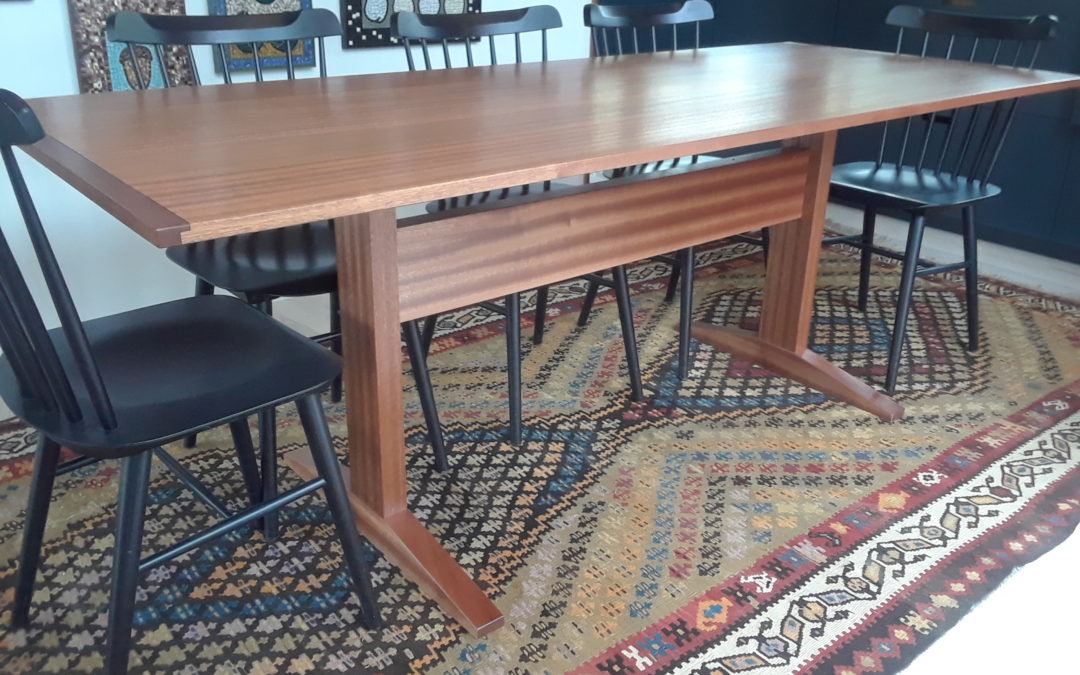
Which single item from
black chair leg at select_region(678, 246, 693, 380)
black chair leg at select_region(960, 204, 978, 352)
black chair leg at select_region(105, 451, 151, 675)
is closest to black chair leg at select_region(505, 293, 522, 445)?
black chair leg at select_region(678, 246, 693, 380)

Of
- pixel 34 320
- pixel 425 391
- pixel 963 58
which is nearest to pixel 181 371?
pixel 34 320

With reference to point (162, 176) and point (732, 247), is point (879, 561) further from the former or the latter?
point (732, 247)

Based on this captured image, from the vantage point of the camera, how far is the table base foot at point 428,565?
1.45 metres

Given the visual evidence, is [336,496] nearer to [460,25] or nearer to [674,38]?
[460,25]

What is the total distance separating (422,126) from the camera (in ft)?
4.72

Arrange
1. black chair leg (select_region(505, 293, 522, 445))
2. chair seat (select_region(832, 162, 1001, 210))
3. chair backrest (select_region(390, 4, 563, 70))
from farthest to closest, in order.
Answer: chair seat (select_region(832, 162, 1001, 210)) < chair backrest (select_region(390, 4, 563, 70)) < black chair leg (select_region(505, 293, 522, 445))

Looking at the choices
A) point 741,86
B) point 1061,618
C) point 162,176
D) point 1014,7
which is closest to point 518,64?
point 741,86

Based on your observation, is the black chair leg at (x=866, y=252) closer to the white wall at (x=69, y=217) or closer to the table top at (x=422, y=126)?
the table top at (x=422, y=126)

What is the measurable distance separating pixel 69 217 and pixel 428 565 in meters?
1.50

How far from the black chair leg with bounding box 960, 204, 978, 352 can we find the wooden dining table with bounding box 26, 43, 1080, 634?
1.24 feet

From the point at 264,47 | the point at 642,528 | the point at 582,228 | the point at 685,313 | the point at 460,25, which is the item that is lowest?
the point at 642,528

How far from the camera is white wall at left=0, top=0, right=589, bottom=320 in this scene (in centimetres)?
216

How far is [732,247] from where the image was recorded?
3344 mm

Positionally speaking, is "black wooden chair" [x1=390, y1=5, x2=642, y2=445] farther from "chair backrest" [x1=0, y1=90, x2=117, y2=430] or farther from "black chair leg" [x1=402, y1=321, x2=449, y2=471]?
"chair backrest" [x1=0, y1=90, x2=117, y2=430]
